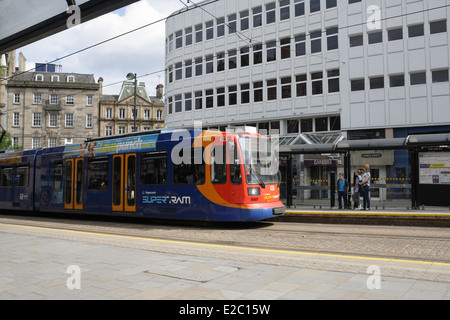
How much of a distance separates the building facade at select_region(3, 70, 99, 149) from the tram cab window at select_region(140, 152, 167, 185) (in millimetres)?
53872

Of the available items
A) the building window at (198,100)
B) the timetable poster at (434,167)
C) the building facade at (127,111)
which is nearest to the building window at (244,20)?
the building window at (198,100)

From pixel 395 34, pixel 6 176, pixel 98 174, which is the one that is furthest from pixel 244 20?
pixel 98 174

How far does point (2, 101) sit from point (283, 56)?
44.5 m

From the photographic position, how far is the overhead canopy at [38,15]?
5.11 metres

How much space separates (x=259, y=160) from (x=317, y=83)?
1963 cm

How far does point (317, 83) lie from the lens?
97.9ft

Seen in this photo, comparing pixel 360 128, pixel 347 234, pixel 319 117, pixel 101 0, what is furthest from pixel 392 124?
pixel 101 0

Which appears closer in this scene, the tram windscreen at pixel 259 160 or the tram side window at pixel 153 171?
the tram windscreen at pixel 259 160

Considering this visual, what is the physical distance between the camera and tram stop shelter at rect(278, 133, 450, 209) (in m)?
14.2

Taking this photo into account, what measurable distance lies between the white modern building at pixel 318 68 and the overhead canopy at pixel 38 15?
699 inches

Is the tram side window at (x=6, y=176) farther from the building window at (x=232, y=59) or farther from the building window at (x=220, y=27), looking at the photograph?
the building window at (x=220, y=27)

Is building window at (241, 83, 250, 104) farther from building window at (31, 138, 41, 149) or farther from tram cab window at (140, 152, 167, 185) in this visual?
building window at (31, 138, 41, 149)

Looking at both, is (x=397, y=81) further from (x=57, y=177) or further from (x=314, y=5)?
(x=57, y=177)

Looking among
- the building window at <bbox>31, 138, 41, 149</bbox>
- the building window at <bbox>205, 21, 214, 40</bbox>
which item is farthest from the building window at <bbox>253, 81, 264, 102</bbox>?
the building window at <bbox>31, 138, 41, 149</bbox>
